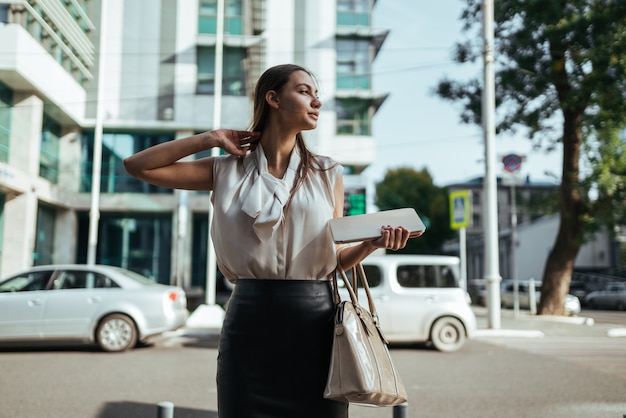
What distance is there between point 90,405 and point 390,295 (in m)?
5.48

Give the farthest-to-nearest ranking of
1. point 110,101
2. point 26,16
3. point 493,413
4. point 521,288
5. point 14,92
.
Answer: point 521,288 < point 110,101 < point 14,92 < point 26,16 < point 493,413

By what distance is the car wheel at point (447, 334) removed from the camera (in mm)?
9492

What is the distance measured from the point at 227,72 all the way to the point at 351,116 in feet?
17.9

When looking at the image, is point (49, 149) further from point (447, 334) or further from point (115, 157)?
point (447, 334)

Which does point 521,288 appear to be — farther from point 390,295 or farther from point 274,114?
point 274,114

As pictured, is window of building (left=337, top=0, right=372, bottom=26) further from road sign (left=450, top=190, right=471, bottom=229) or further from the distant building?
road sign (left=450, top=190, right=471, bottom=229)

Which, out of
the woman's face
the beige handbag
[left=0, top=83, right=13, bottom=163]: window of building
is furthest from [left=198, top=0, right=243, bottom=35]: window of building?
the beige handbag

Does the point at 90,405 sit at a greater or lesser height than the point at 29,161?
lesser

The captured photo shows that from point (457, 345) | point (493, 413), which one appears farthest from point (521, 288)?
point (493, 413)

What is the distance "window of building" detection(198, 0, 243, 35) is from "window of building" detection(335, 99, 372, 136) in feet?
17.8

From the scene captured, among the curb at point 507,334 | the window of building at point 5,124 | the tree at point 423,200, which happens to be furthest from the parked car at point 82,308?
the tree at point 423,200

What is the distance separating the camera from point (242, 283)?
179 cm

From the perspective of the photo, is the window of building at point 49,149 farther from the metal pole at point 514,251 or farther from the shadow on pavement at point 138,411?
the metal pole at point 514,251

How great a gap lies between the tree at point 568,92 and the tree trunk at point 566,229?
0.03 metres
